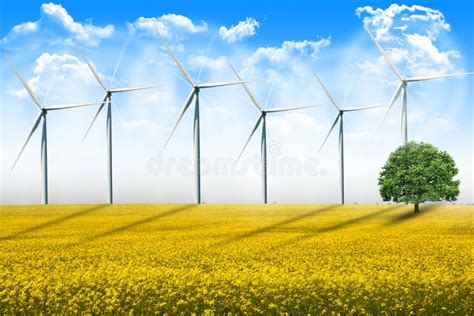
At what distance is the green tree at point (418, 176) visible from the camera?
212ft

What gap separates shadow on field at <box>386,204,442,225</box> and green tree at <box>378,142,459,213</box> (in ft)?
6.14

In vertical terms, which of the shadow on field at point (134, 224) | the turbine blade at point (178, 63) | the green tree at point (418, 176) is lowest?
the shadow on field at point (134, 224)

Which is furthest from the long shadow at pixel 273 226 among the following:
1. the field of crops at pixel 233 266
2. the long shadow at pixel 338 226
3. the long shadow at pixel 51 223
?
the long shadow at pixel 51 223

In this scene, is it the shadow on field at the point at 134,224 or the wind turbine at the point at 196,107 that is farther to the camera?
the wind turbine at the point at 196,107

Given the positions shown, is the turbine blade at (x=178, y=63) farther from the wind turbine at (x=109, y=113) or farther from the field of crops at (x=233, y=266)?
the field of crops at (x=233, y=266)

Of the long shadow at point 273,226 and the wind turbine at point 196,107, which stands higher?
the wind turbine at point 196,107

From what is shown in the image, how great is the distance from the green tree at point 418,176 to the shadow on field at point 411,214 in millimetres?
1872

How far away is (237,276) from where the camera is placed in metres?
21.7

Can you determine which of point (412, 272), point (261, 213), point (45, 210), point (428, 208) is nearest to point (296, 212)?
point (261, 213)

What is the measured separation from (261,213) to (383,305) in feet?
157

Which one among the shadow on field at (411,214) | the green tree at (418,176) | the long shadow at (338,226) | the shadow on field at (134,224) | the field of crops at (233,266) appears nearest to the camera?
the field of crops at (233,266)

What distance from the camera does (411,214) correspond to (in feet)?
221

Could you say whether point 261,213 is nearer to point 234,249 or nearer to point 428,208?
point 428,208

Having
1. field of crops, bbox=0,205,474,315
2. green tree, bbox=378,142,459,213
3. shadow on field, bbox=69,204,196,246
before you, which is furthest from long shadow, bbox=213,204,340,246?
shadow on field, bbox=69,204,196,246
